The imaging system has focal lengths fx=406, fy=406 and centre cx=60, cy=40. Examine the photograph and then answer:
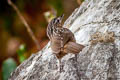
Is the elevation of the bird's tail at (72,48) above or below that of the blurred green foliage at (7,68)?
below

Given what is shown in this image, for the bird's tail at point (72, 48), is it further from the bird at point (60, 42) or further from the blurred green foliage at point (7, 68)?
the blurred green foliage at point (7, 68)

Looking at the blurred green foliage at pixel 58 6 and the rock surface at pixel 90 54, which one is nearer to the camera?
the rock surface at pixel 90 54

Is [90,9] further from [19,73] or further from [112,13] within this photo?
[19,73]

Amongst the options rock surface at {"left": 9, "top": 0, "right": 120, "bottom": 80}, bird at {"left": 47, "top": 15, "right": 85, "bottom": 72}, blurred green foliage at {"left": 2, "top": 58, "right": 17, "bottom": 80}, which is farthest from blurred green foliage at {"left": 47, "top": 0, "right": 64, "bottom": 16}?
bird at {"left": 47, "top": 15, "right": 85, "bottom": 72}

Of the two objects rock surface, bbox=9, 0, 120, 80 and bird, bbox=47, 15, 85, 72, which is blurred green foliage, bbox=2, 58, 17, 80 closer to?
rock surface, bbox=9, 0, 120, 80

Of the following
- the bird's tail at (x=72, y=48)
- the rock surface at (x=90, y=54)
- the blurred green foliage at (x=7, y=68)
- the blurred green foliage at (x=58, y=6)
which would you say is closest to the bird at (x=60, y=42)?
the bird's tail at (x=72, y=48)

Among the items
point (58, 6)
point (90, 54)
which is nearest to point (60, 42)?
point (90, 54)

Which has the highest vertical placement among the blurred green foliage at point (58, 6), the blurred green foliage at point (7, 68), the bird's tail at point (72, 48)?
the blurred green foliage at point (58, 6)
